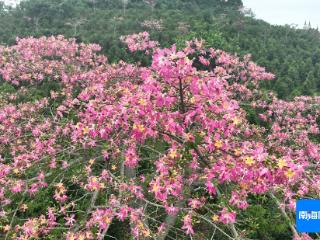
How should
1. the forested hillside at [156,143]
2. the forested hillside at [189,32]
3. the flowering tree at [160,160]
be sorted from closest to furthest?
1. the flowering tree at [160,160]
2. the forested hillside at [156,143]
3. the forested hillside at [189,32]

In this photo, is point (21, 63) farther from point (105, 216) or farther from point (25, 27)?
point (25, 27)

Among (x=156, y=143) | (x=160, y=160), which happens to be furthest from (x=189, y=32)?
(x=160, y=160)

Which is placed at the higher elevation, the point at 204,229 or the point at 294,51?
the point at 294,51

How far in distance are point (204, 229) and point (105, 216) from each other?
3.26 metres

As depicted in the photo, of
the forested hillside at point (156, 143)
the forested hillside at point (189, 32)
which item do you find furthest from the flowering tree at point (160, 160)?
the forested hillside at point (189, 32)

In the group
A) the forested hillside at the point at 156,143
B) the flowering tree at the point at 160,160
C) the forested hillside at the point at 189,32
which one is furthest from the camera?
the forested hillside at the point at 189,32

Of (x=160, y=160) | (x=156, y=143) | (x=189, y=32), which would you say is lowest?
(x=156, y=143)

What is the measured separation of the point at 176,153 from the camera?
4703 millimetres

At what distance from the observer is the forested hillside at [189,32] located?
17.2 m

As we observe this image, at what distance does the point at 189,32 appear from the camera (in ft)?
62.9

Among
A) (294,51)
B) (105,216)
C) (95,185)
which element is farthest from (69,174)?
(294,51)

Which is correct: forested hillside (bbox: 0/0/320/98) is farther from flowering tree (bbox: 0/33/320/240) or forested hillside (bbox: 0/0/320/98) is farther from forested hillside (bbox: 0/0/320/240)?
flowering tree (bbox: 0/33/320/240)

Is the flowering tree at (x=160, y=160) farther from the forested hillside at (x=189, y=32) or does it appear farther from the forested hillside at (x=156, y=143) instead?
the forested hillside at (x=189, y=32)

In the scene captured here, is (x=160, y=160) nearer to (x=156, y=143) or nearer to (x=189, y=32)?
(x=156, y=143)
